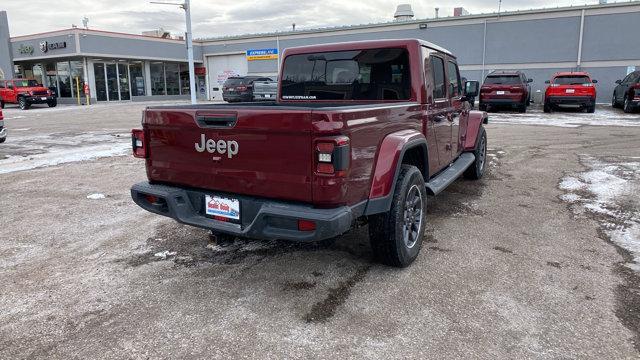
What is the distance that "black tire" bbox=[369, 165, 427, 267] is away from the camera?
368 cm

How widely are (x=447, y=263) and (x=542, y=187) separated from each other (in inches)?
140

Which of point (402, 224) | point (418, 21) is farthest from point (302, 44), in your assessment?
point (402, 224)

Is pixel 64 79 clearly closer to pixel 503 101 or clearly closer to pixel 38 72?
pixel 38 72

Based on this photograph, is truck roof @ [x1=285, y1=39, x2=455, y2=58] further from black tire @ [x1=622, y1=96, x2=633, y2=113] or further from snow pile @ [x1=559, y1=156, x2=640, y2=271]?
black tire @ [x1=622, y1=96, x2=633, y2=113]

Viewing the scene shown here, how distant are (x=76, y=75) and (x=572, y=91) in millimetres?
30000

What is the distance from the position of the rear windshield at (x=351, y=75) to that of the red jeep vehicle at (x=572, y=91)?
17.0 m

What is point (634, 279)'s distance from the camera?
374 centimetres

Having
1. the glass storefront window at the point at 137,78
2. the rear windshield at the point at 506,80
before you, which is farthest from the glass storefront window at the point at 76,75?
the rear windshield at the point at 506,80

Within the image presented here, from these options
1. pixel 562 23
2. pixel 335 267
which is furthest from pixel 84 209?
pixel 562 23

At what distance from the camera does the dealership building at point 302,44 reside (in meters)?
24.8

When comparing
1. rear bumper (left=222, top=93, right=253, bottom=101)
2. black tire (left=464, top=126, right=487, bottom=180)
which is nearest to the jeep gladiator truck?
black tire (left=464, top=126, right=487, bottom=180)

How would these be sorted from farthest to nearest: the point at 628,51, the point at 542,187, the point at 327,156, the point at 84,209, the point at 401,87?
the point at 628,51 < the point at 542,187 < the point at 84,209 < the point at 401,87 < the point at 327,156

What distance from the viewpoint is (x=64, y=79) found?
33.2 m

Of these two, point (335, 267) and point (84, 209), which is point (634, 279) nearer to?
point (335, 267)
